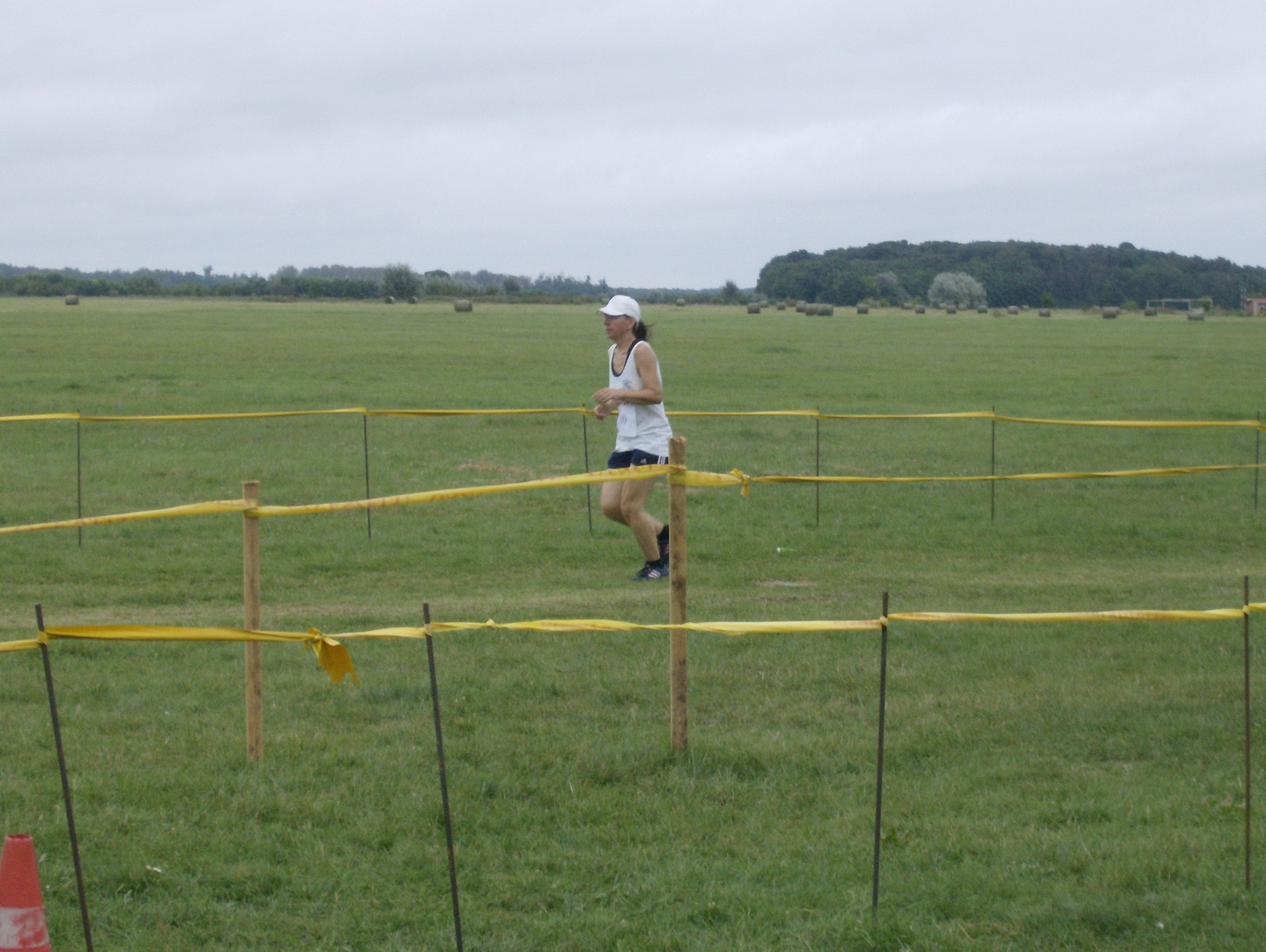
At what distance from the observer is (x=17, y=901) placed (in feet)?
11.0

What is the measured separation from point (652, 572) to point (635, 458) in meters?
1.21

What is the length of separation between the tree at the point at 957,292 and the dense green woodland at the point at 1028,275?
4446 millimetres

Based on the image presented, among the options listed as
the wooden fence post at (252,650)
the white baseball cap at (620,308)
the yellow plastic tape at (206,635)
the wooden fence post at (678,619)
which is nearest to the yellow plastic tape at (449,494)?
the wooden fence post at (252,650)

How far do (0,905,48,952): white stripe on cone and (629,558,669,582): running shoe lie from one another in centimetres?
655

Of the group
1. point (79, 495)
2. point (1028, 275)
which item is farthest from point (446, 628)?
point (1028, 275)

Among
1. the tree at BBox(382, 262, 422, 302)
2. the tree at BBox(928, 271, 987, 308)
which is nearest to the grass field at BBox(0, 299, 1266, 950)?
the tree at BBox(382, 262, 422, 302)

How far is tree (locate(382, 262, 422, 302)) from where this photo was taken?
80.7m

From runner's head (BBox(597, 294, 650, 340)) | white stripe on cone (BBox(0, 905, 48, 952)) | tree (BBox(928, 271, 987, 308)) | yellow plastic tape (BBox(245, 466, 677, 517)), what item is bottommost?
white stripe on cone (BBox(0, 905, 48, 952))

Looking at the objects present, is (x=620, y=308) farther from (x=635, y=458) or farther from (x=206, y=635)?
(x=206, y=635)

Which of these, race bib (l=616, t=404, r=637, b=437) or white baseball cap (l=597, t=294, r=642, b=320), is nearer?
white baseball cap (l=597, t=294, r=642, b=320)

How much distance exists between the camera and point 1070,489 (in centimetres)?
1490

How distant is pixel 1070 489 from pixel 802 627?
11461mm

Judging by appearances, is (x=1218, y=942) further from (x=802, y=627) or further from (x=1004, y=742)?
(x=1004, y=742)

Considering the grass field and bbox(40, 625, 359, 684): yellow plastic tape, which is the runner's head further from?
bbox(40, 625, 359, 684): yellow plastic tape
